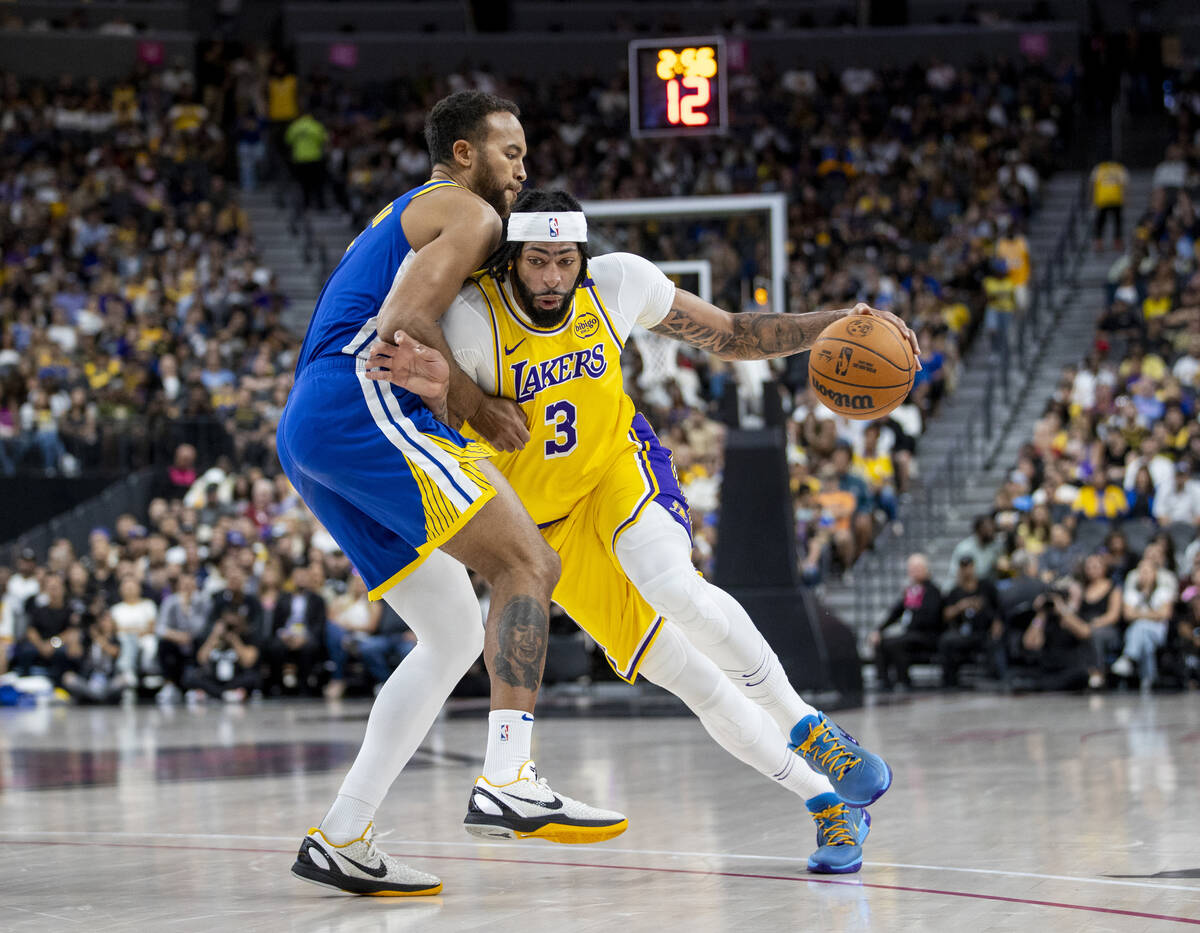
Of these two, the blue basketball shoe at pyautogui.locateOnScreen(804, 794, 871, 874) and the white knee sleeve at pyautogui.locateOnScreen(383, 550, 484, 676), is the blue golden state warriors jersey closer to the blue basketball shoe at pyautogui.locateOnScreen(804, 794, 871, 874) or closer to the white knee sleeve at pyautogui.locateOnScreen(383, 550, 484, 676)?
the white knee sleeve at pyautogui.locateOnScreen(383, 550, 484, 676)

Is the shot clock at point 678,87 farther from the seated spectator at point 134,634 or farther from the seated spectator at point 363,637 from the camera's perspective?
the seated spectator at point 134,634

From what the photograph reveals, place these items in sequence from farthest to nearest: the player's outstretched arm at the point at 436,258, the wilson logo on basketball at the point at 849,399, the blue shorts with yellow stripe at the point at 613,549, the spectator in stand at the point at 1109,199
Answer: the spectator in stand at the point at 1109,199
the wilson logo on basketball at the point at 849,399
the blue shorts with yellow stripe at the point at 613,549
the player's outstretched arm at the point at 436,258

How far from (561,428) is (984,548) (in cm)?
1014

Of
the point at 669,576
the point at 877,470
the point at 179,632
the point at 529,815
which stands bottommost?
the point at 179,632

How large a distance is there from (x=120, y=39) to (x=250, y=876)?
78.7ft

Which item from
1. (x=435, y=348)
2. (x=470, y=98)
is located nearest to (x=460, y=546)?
(x=435, y=348)

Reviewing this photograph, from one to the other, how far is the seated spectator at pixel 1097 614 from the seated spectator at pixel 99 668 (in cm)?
870

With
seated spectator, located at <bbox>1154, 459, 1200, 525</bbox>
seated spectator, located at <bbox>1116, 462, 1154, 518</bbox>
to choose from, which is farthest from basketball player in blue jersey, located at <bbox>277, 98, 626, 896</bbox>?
seated spectator, located at <bbox>1116, 462, 1154, 518</bbox>

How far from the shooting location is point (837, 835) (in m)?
5.13

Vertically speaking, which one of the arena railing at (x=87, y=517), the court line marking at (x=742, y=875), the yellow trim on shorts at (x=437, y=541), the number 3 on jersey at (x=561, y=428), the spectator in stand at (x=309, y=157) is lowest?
the arena railing at (x=87, y=517)

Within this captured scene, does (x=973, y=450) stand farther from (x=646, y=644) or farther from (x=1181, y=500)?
(x=646, y=644)

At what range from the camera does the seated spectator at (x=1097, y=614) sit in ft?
43.1

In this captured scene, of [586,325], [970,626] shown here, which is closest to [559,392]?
[586,325]

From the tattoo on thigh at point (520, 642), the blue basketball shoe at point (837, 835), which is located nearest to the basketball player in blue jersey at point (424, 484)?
the tattoo on thigh at point (520, 642)
